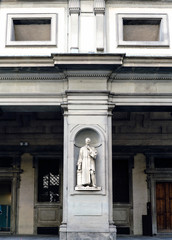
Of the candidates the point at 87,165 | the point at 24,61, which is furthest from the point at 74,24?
the point at 87,165

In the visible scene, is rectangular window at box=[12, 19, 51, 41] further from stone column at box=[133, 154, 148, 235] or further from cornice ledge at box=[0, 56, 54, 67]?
stone column at box=[133, 154, 148, 235]

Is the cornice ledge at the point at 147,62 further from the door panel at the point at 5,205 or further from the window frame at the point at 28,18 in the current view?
the door panel at the point at 5,205

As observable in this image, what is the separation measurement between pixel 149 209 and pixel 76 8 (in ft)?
30.5

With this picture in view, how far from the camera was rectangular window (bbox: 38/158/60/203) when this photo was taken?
1733 cm

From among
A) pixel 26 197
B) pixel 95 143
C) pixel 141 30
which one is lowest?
pixel 26 197

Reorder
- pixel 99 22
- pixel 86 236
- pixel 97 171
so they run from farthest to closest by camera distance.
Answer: pixel 99 22, pixel 97 171, pixel 86 236

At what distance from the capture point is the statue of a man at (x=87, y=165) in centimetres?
1253

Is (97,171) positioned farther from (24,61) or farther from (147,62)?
(24,61)

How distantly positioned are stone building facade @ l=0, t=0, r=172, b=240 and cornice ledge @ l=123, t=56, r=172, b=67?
36 millimetres

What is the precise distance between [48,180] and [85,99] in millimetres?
5837

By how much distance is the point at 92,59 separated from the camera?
1301 cm

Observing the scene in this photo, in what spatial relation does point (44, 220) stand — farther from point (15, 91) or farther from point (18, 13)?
point (18, 13)

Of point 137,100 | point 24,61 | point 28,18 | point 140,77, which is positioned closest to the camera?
point 24,61

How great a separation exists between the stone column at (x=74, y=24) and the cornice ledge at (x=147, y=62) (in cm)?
204
